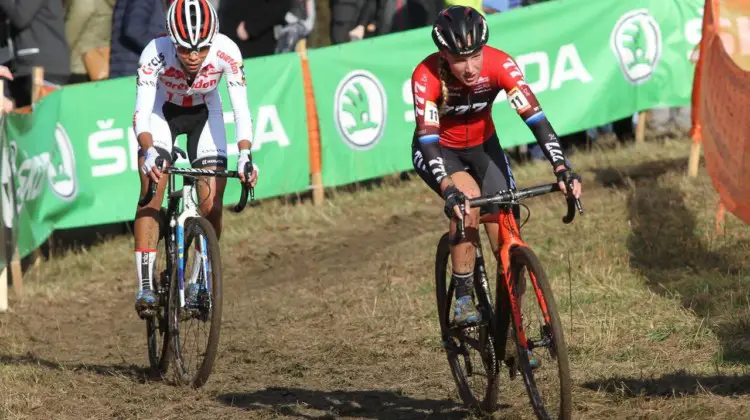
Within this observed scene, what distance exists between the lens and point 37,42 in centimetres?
1310

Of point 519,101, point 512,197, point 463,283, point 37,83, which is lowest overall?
point 463,283

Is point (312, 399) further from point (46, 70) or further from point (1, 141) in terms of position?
point (46, 70)

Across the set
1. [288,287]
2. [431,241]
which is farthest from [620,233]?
[288,287]

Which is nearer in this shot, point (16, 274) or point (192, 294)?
point (192, 294)

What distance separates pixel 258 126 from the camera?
13.5 meters

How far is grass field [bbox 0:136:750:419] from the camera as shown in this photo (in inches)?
304

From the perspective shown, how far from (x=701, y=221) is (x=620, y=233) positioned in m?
0.73

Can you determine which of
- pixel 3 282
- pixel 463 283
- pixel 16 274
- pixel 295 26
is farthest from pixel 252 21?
pixel 463 283

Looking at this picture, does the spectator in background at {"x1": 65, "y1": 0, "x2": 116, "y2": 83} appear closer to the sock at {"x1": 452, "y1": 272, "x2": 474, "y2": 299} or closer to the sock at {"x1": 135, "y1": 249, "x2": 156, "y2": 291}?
the sock at {"x1": 135, "y1": 249, "x2": 156, "y2": 291}

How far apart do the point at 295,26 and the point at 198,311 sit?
691cm

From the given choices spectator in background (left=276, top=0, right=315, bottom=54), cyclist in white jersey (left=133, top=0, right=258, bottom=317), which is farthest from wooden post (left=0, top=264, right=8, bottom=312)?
spectator in background (left=276, top=0, right=315, bottom=54)

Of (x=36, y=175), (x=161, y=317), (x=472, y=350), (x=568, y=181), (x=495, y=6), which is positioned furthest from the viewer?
(x=495, y=6)

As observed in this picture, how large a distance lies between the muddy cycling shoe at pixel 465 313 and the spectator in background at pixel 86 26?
8050 mm

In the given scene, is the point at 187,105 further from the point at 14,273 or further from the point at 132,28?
the point at 132,28
